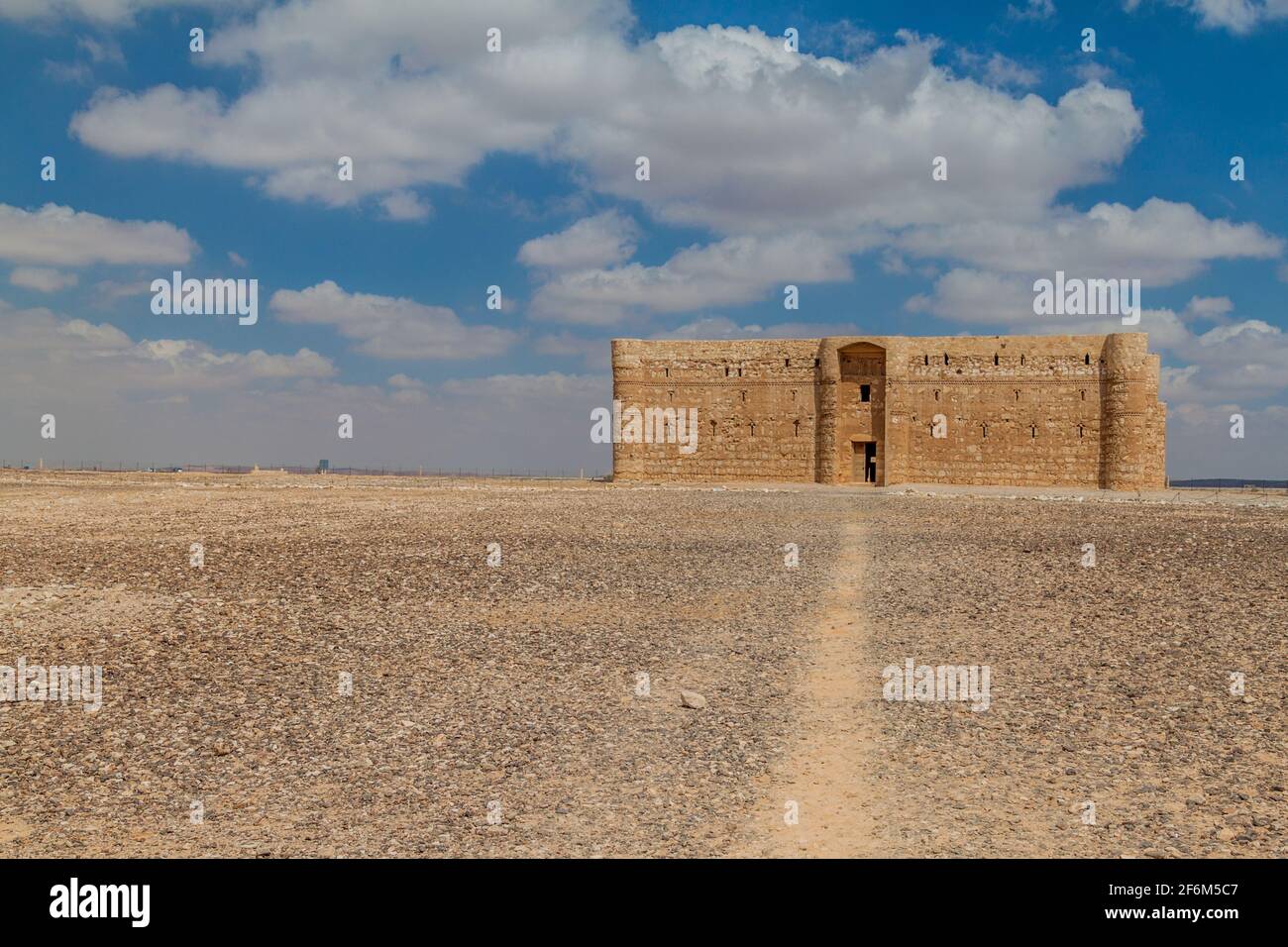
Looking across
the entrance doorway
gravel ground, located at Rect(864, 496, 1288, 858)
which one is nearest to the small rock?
gravel ground, located at Rect(864, 496, 1288, 858)

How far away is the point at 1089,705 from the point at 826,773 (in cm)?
346

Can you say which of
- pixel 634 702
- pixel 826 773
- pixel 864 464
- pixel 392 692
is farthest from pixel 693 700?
pixel 864 464

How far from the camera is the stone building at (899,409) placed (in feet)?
153

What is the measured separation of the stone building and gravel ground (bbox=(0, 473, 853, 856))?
30527 millimetres

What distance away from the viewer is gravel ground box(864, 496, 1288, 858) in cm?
664

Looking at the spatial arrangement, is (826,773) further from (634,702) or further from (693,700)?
(634,702)

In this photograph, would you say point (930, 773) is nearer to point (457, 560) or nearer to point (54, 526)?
point (457, 560)

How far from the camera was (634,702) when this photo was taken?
959 centimetres

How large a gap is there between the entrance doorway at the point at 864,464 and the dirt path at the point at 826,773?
39078 millimetres

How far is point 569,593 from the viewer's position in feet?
49.3

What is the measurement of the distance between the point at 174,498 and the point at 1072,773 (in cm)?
3084

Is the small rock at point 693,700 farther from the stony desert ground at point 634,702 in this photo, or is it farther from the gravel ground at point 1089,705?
the gravel ground at point 1089,705

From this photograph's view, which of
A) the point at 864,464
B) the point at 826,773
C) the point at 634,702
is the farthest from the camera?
the point at 864,464

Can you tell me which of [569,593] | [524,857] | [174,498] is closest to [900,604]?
[569,593]
